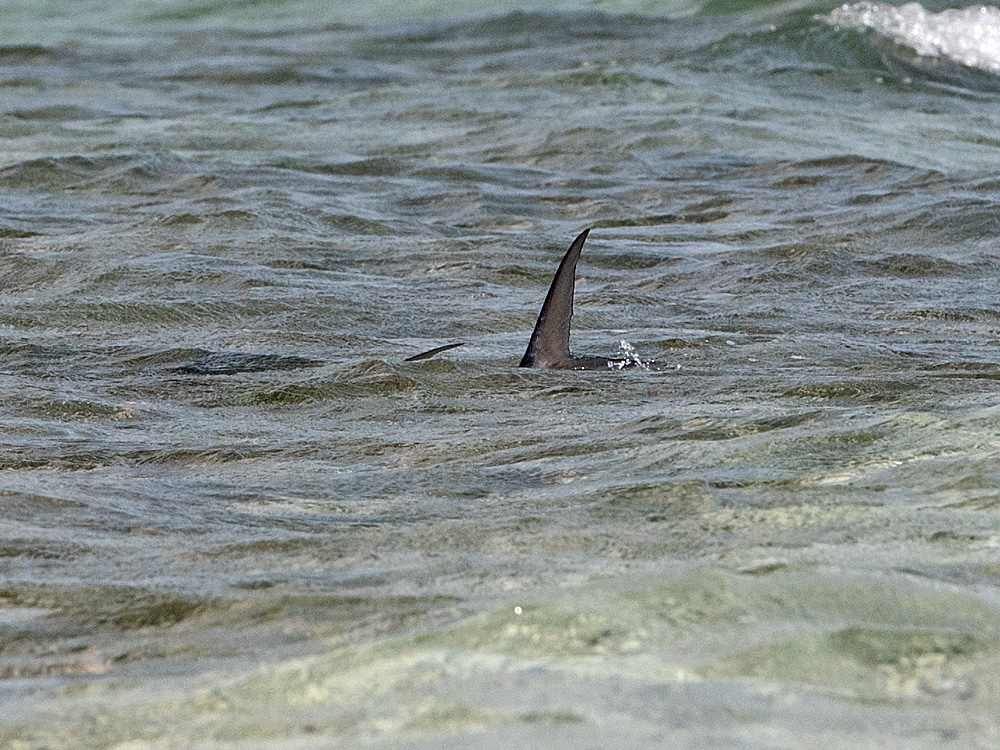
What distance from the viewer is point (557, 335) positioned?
16.2 feet

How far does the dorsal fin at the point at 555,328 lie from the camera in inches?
189

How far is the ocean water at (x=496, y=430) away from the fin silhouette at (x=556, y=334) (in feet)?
0.48

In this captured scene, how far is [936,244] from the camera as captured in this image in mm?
7613

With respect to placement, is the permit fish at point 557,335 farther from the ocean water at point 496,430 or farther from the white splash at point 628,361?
the ocean water at point 496,430

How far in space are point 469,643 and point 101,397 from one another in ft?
8.86

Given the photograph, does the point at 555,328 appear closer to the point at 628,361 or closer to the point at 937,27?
the point at 628,361

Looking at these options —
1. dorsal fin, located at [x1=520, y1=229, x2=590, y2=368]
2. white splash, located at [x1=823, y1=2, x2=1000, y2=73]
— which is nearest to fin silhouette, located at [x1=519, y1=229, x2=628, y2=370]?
dorsal fin, located at [x1=520, y1=229, x2=590, y2=368]

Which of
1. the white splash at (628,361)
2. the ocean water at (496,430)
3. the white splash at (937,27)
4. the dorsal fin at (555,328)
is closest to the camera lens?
the ocean water at (496,430)

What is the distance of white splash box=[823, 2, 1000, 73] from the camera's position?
47.4 ft

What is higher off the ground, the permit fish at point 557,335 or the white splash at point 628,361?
the permit fish at point 557,335

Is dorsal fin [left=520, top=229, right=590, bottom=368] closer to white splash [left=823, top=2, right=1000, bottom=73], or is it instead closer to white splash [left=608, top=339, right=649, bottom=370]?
white splash [left=608, top=339, right=649, bottom=370]

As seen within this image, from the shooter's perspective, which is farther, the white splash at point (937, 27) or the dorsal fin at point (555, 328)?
the white splash at point (937, 27)

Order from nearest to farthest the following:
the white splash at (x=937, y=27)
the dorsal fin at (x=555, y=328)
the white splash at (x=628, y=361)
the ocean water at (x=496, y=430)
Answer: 1. the ocean water at (x=496, y=430)
2. the dorsal fin at (x=555, y=328)
3. the white splash at (x=628, y=361)
4. the white splash at (x=937, y=27)

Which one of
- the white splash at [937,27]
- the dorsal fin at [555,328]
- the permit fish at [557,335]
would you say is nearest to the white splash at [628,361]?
the permit fish at [557,335]
